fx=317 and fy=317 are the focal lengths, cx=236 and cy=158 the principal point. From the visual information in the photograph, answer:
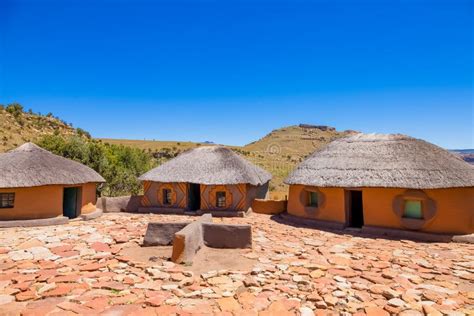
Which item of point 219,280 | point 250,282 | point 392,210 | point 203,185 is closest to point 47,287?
point 219,280

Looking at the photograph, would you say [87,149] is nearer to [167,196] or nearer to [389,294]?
[167,196]

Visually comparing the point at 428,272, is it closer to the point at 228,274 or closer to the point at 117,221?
the point at 228,274

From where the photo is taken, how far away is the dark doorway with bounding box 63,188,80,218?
53.8 feet

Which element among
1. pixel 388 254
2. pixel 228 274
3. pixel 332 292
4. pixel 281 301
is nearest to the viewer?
pixel 281 301

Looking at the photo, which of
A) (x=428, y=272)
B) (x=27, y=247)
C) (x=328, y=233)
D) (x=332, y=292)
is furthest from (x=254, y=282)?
(x=27, y=247)

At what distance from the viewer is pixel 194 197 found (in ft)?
61.6

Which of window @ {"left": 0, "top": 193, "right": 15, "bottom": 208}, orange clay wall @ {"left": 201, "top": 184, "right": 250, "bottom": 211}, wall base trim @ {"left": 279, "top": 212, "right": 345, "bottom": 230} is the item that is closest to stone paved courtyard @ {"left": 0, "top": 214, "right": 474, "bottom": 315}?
wall base trim @ {"left": 279, "top": 212, "right": 345, "bottom": 230}

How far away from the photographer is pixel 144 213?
1795 cm

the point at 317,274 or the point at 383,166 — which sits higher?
the point at 383,166

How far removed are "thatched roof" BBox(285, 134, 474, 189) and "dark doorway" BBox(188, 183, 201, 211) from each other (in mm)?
6038

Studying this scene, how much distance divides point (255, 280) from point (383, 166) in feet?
28.0

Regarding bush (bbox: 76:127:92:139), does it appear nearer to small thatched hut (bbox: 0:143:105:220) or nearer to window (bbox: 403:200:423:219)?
small thatched hut (bbox: 0:143:105:220)

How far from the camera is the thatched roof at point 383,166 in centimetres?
1213

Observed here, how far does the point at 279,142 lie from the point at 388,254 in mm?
74884
